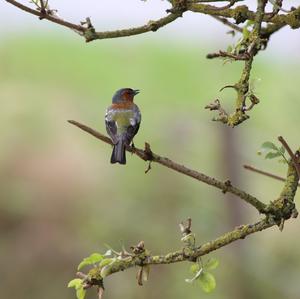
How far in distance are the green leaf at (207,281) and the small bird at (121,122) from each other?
1017mm

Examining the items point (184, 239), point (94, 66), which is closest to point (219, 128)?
point (94, 66)

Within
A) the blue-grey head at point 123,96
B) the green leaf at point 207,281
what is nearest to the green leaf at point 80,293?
the green leaf at point 207,281

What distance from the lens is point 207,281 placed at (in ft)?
7.47

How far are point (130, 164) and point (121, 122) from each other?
7110 millimetres

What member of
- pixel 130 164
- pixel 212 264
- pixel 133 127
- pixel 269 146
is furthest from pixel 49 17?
pixel 130 164

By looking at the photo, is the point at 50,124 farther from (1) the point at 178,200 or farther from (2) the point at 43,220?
(1) the point at 178,200

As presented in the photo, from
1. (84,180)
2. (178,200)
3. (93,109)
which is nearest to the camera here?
(178,200)

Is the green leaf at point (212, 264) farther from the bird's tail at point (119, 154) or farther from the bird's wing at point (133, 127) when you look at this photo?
the bird's wing at point (133, 127)

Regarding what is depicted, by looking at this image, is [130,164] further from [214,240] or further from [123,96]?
[214,240]

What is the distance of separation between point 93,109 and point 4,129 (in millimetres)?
1286

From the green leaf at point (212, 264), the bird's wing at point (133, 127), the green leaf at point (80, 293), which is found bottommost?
the green leaf at point (80, 293)

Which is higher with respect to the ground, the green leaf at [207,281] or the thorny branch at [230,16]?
the thorny branch at [230,16]

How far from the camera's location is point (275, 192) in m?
10.3

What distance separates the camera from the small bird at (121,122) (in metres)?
3.34
